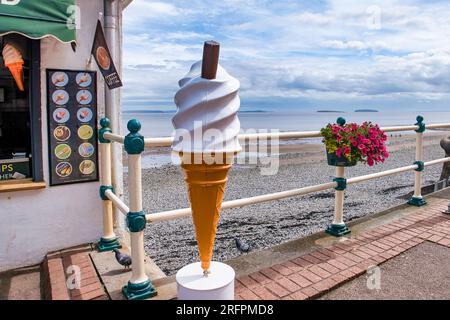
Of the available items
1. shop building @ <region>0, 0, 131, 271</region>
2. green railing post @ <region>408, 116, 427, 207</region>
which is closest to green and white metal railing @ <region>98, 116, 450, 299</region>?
shop building @ <region>0, 0, 131, 271</region>

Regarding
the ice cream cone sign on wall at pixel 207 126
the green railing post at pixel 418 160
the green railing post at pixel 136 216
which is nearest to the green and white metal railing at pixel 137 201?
the green railing post at pixel 136 216

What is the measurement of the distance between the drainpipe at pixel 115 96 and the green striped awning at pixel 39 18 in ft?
1.88

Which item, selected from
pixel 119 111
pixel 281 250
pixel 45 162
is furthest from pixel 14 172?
pixel 281 250

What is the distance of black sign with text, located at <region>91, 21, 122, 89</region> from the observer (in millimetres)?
3602

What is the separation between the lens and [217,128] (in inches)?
81.6

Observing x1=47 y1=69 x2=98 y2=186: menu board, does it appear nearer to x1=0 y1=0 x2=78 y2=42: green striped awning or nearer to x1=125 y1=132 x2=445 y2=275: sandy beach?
x1=0 y1=0 x2=78 y2=42: green striped awning

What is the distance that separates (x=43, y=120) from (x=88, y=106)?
0.49 metres

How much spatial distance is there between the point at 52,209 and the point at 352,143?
10.8ft

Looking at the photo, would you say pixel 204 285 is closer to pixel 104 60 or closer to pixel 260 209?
pixel 104 60

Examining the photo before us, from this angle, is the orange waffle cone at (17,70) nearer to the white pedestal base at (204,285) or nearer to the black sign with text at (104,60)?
the black sign with text at (104,60)

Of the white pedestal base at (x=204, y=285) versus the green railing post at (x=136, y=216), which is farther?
the green railing post at (x=136, y=216)

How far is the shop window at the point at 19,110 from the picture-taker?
360cm

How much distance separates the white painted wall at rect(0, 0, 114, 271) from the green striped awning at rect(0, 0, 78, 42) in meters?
0.45

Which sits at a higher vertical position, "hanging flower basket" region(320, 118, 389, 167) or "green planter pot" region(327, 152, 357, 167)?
"hanging flower basket" region(320, 118, 389, 167)
